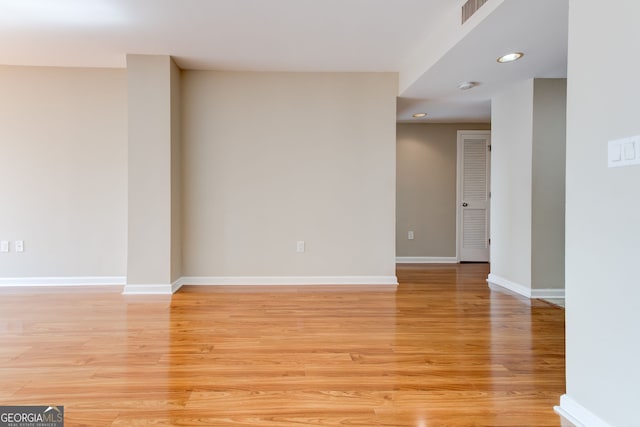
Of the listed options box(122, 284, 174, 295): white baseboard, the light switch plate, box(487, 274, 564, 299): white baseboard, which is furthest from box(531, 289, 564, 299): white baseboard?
box(122, 284, 174, 295): white baseboard

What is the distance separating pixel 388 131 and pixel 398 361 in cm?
299

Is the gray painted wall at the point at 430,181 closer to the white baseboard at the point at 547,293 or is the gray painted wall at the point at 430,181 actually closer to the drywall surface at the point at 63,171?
the white baseboard at the point at 547,293

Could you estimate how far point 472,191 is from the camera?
253 inches

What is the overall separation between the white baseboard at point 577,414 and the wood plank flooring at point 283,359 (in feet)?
0.23

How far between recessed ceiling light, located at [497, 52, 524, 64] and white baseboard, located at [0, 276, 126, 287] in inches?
183

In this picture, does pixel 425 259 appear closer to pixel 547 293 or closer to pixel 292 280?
pixel 547 293

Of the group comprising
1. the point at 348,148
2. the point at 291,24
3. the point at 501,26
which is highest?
the point at 291,24

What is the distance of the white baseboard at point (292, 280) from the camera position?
15.0 ft

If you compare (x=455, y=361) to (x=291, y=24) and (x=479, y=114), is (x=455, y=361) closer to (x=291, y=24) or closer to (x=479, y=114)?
(x=291, y=24)

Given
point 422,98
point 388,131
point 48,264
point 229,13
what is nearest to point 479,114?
point 422,98

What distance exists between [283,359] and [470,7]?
283 centimetres

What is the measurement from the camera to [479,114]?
5773 mm

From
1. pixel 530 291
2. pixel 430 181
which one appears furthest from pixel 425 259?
pixel 530 291

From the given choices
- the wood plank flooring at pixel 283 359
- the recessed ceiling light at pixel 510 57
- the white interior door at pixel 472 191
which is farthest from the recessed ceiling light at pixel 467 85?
the wood plank flooring at pixel 283 359
